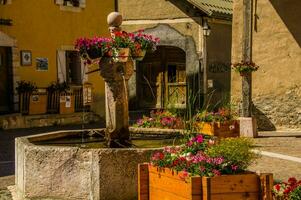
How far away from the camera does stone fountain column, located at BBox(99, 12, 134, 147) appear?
630 cm

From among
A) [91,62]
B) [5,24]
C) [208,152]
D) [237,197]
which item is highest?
[5,24]

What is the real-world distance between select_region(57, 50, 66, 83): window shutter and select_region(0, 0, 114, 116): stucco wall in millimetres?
109

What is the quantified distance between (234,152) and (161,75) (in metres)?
15.4

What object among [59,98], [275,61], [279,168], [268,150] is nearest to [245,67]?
[275,61]

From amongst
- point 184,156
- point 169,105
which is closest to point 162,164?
point 184,156

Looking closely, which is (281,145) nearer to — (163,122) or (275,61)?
(163,122)

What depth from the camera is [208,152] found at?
471 centimetres

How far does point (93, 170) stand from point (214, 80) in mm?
13750

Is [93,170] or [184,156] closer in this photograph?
[184,156]

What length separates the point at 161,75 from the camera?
65.4ft

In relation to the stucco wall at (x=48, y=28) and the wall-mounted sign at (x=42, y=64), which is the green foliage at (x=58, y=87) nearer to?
the stucco wall at (x=48, y=28)

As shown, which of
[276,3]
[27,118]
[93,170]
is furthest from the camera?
[27,118]

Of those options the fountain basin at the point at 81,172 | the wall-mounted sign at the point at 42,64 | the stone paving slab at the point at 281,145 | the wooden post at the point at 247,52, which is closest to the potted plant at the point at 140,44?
the fountain basin at the point at 81,172

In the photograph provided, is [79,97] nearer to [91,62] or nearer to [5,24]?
[5,24]
